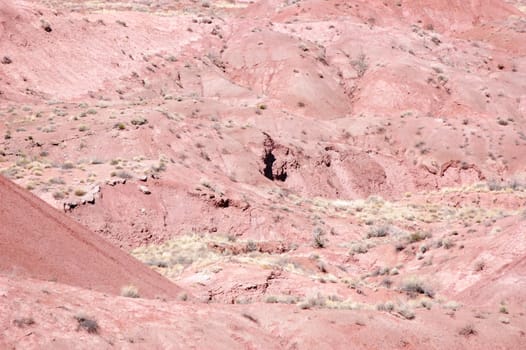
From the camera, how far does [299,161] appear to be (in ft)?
143

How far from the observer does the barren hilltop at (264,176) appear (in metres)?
12.3

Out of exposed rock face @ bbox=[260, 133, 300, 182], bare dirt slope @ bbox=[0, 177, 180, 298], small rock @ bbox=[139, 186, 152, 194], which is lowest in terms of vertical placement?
exposed rock face @ bbox=[260, 133, 300, 182]

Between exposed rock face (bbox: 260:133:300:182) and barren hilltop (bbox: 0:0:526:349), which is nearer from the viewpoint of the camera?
barren hilltop (bbox: 0:0:526:349)

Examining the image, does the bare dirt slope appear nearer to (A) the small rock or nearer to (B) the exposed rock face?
(A) the small rock

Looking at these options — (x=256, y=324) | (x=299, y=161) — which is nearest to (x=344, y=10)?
(x=299, y=161)

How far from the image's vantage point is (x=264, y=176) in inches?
1575

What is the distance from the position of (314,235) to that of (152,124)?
43.8 ft

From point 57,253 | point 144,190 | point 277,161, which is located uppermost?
point 57,253

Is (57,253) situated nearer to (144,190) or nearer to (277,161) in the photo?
(144,190)

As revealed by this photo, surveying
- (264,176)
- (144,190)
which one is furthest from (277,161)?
(144,190)

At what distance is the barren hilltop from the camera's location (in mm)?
12297

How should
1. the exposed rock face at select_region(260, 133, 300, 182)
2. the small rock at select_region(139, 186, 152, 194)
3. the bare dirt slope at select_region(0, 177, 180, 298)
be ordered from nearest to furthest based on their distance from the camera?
the bare dirt slope at select_region(0, 177, 180, 298) < the small rock at select_region(139, 186, 152, 194) < the exposed rock face at select_region(260, 133, 300, 182)

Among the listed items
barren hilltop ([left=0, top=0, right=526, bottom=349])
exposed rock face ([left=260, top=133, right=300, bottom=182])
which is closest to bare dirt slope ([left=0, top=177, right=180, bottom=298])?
barren hilltop ([left=0, top=0, right=526, bottom=349])

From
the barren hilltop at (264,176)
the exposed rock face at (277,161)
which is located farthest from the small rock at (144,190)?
the exposed rock face at (277,161)
